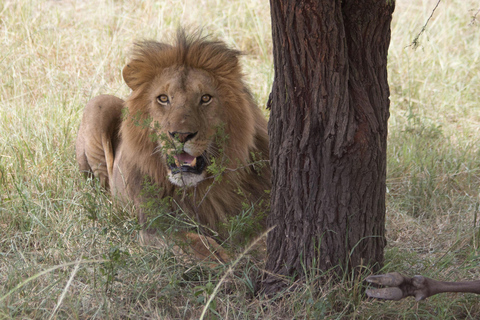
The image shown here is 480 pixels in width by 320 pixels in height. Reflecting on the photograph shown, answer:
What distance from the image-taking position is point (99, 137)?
14.7 feet

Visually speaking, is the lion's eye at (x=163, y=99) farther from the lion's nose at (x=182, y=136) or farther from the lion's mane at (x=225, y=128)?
the lion's nose at (x=182, y=136)

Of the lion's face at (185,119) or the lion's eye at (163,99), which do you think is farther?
the lion's eye at (163,99)

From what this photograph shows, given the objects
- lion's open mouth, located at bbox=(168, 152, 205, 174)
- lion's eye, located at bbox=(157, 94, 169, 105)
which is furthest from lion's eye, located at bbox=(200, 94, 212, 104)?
lion's open mouth, located at bbox=(168, 152, 205, 174)

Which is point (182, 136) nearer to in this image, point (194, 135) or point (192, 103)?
point (194, 135)

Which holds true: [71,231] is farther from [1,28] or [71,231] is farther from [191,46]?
[1,28]

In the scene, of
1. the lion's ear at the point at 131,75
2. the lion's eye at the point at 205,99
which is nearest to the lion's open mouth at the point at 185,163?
the lion's eye at the point at 205,99

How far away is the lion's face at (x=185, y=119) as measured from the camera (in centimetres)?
314

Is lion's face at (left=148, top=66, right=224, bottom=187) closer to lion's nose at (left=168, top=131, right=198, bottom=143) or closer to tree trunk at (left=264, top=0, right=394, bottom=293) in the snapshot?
lion's nose at (left=168, top=131, right=198, bottom=143)

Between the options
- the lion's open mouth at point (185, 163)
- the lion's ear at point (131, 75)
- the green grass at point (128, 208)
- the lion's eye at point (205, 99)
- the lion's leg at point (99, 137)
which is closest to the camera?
the green grass at point (128, 208)

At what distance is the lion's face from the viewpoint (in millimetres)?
3137

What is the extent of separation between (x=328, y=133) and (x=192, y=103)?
103 cm

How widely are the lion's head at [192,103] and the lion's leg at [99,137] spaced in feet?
2.95

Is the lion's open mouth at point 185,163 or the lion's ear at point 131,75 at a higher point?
the lion's ear at point 131,75

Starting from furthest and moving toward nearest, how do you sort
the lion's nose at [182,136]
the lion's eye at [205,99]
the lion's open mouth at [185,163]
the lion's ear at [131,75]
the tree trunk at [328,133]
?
the lion's ear at [131,75] → the lion's eye at [205,99] → the lion's open mouth at [185,163] → the lion's nose at [182,136] → the tree trunk at [328,133]
